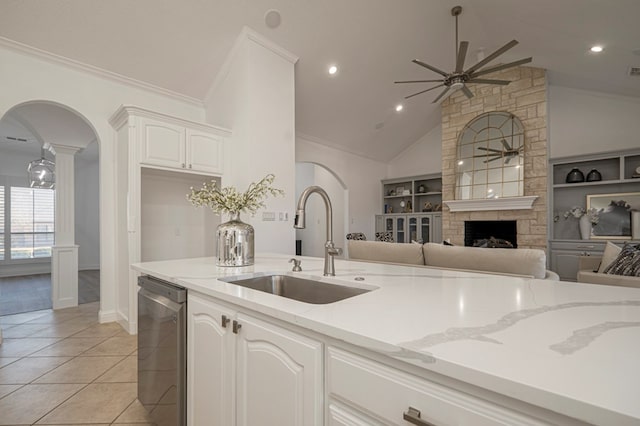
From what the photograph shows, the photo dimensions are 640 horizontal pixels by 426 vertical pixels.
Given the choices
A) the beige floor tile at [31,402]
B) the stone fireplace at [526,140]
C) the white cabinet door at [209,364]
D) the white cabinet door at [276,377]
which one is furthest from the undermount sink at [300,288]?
the stone fireplace at [526,140]

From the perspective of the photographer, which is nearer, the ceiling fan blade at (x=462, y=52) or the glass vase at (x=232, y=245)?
the glass vase at (x=232, y=245)

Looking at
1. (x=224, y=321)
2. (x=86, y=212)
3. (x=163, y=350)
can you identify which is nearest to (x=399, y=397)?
(x=224, y=321)

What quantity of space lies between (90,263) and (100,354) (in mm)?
5713

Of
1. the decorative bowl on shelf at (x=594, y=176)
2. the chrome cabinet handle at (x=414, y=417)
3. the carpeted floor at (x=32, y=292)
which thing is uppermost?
the decorative bowl on shelf at (x=594, y=176)

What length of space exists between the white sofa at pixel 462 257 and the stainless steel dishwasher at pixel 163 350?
2115 mm

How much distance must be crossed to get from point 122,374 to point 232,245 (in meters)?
1.49

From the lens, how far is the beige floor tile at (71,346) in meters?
2.54

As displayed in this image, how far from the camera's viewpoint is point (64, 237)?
3883mm

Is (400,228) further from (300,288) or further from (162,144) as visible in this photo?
(300,288)

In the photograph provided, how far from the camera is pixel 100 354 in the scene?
8.32 ft

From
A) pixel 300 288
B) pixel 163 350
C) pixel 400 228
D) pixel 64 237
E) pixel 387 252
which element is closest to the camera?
pixel 163 350

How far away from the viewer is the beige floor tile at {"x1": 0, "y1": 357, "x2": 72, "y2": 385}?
2135 mm

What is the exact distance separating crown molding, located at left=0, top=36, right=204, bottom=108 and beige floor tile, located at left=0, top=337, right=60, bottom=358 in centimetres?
280

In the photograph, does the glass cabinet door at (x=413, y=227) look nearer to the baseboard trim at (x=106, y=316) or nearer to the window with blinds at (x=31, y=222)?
the baseboard trim at (x=106, y=316)
